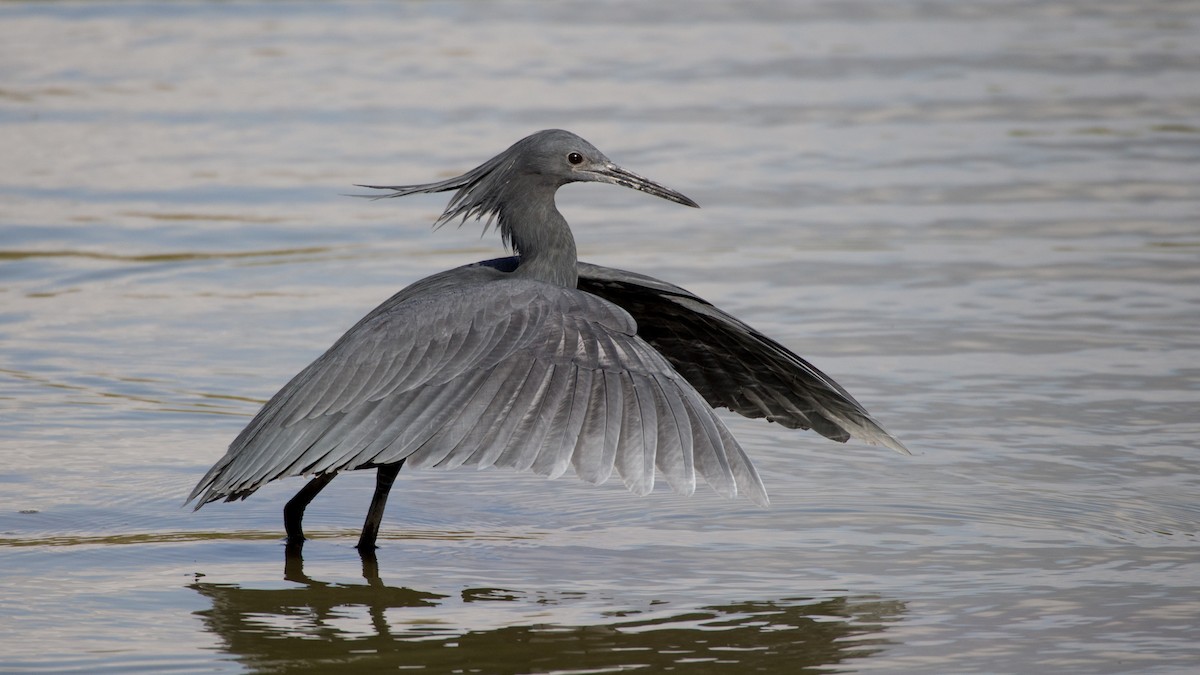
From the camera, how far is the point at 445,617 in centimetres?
580

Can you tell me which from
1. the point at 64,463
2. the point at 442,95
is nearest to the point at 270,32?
the point at 442,95

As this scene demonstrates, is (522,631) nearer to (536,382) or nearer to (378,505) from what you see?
(536,382)

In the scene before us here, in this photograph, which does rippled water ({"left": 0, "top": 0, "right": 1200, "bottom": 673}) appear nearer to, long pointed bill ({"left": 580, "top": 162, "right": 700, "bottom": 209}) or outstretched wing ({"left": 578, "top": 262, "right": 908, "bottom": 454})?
outstretched wing ({"left": 578, "top": 262, "right": 908, "bottom": 454})

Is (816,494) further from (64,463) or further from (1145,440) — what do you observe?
(64,463)

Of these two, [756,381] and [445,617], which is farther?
[756,381]

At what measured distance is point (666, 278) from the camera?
10523 millimetres

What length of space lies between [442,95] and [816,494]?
9.74 meters

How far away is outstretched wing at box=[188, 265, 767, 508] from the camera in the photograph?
18.0 feet

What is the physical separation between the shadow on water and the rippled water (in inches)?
0.8

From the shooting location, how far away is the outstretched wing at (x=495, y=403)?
5492mm

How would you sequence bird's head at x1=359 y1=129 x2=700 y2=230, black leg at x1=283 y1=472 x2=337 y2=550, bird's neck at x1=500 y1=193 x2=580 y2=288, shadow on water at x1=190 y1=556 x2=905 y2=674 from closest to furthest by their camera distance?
shadow on water at x1=190 y1=556 x2=905 y2=674 < black leg at x1=283 y1=472 x2=337 y2=550 < bird's neck at x1=500 y1=193 x2=580 y2=288 < bird's head at x1=359 y1=129 x2=700 y2=230

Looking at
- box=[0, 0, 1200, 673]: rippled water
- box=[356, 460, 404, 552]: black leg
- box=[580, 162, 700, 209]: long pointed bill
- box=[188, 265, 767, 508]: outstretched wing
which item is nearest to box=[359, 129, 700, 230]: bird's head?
box=[580, 162, 700, 209]: long pointed bill

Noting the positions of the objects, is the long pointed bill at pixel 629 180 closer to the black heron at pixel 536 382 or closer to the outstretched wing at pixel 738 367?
the black heron at pixel 536 382

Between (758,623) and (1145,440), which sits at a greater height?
(1145,440)
